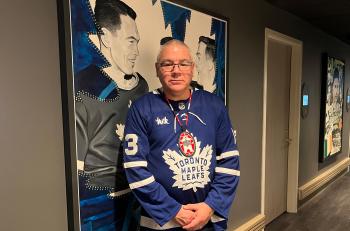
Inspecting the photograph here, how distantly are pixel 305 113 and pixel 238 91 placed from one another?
171cm

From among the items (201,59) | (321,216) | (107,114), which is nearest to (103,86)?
(107,114)

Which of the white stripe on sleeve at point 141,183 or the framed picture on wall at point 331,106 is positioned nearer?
the white stripe on sleeve at point 141,183

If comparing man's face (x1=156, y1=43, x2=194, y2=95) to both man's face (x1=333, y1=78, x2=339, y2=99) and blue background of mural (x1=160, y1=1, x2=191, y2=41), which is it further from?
man's face (x1=333, y1=78, x2=339, y2=99)

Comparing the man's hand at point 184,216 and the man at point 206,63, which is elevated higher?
the man at point 206,63

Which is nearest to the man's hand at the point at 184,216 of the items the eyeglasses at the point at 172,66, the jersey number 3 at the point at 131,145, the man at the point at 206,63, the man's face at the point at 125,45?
the jersey number 3 at the point at 131,145

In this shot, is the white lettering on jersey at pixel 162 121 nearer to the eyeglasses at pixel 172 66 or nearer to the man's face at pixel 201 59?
the eyeglasses at pixel 172 66

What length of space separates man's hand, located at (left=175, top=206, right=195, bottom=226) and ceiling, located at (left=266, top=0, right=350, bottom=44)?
7.34 ft

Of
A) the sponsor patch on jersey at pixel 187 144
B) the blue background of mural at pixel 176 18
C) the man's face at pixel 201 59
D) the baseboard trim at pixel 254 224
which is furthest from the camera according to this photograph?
the baseboard trim at pixel 254 224

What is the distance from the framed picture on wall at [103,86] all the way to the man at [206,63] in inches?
11.0

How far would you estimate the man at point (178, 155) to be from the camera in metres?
1.32

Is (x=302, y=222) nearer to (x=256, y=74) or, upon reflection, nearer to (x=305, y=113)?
(x=305, y=113)

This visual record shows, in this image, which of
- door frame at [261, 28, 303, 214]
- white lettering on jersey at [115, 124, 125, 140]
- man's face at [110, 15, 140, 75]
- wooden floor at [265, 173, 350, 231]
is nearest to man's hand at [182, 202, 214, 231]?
white lettering on jersey at [115, 124, 125, 140]

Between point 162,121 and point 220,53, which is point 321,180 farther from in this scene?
point 162,121

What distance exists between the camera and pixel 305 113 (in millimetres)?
3848
